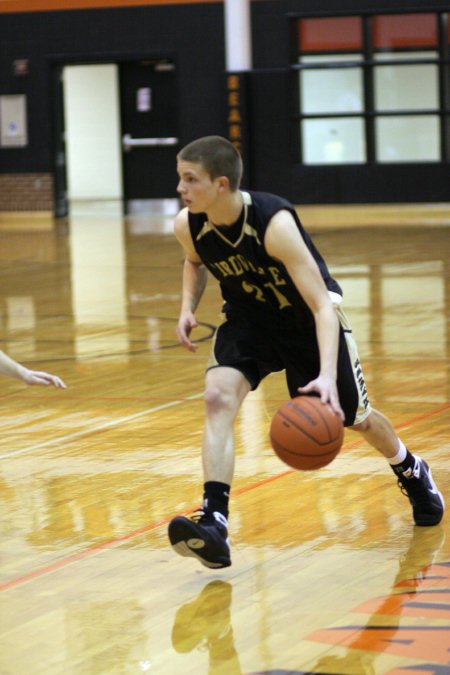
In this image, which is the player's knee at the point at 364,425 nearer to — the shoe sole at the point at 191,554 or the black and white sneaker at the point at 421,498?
the black and white sneaker at the point at 421,498

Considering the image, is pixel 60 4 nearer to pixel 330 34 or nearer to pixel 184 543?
pixel 330 34

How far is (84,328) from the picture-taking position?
9750mm

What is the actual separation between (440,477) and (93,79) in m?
18.9

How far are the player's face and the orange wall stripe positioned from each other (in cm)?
1664

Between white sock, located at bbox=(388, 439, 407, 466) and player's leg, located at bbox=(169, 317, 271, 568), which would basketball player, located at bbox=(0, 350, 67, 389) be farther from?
white sock, located at bbox=(388, 439, 407, 466)

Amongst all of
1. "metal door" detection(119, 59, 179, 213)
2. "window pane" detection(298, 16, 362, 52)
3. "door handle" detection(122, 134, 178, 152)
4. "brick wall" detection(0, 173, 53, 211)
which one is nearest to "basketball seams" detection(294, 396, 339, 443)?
"window pane" detection(298, 16, 362, 52)

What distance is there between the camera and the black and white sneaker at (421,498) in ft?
15.0

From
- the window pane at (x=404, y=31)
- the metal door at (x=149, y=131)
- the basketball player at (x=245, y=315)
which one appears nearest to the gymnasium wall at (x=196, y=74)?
the window pane at (x=404, y=31)

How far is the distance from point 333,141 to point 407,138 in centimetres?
109

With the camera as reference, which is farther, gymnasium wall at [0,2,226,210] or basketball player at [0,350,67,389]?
gymnasium wall at [0,2,226,210]

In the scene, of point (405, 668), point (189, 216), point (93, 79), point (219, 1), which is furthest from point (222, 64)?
point (405, 668)

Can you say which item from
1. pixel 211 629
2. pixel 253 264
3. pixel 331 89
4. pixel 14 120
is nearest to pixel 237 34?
pixel 331 89

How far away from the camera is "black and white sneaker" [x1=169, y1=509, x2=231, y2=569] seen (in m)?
3.90

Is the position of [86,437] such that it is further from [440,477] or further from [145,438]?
[440,477]
